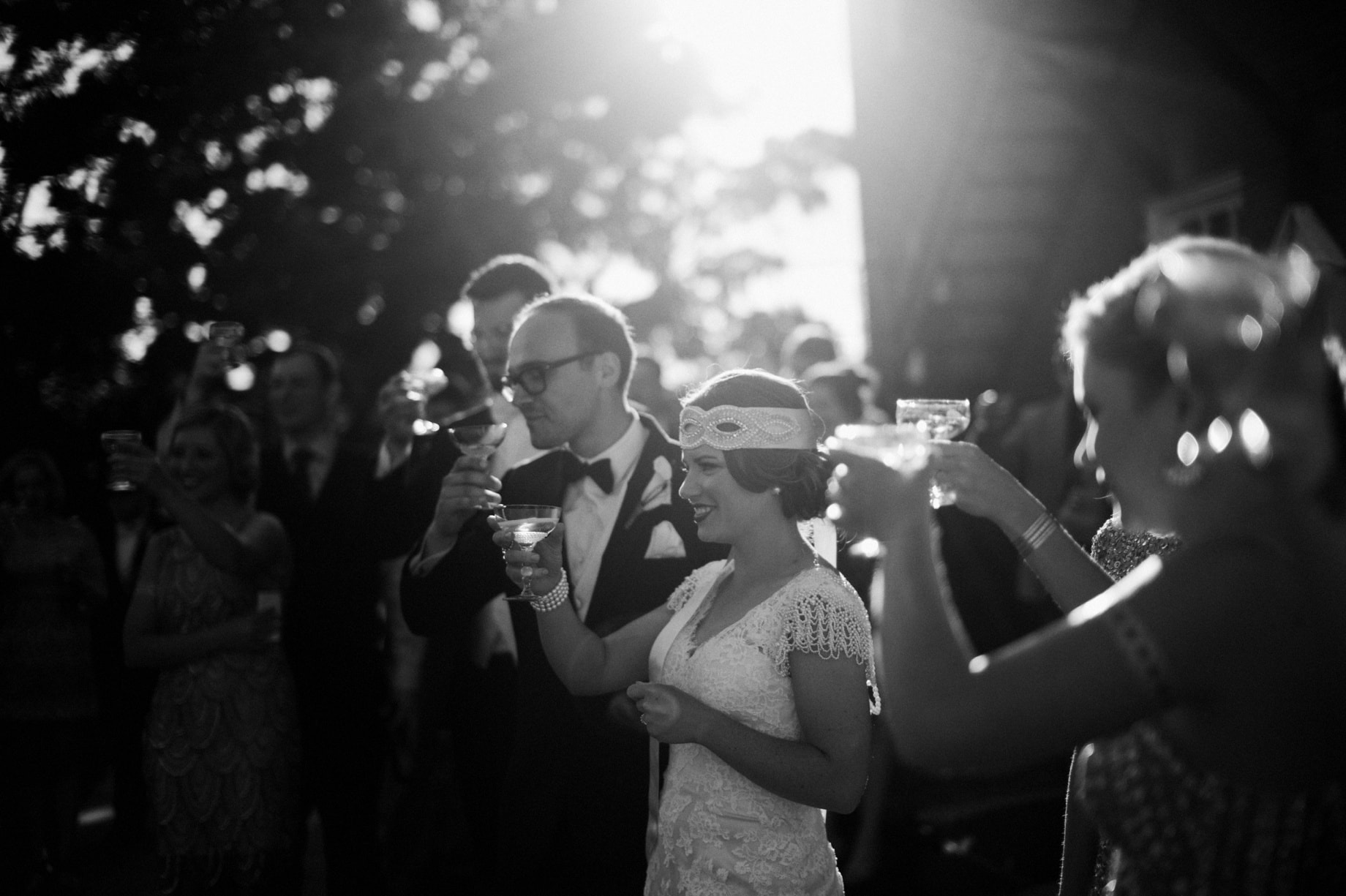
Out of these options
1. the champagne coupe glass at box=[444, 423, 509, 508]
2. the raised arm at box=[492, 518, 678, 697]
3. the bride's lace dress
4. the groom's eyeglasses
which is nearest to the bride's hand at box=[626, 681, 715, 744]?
the bride's lace dress

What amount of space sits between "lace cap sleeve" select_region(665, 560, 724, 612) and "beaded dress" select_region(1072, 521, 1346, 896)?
4.82 feet

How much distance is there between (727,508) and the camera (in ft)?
10.2

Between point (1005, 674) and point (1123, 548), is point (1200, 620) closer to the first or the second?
point (1005, 674)

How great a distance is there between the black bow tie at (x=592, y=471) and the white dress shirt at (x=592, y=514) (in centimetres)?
2

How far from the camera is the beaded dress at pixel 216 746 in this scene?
4.59 m

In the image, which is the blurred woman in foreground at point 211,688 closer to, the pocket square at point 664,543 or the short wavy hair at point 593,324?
the short wavy hair at point 593,324

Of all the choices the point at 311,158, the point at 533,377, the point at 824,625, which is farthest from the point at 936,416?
the point at 311,158

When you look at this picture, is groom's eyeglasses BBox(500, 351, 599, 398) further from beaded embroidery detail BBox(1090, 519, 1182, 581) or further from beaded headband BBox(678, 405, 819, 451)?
beaded embroidery detail BBox(1090, 519, 1182, 581)

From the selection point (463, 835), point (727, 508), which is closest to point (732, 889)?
point (727, 508)

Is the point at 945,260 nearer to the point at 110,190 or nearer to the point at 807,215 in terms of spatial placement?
the point at 807,215

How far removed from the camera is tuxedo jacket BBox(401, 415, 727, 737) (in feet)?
12.1

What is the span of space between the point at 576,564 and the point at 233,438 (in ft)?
6.97

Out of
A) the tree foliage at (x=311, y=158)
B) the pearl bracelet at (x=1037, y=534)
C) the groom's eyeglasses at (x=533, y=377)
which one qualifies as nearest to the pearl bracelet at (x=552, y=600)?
the groom's eyeglasses at (x=533, y=377)

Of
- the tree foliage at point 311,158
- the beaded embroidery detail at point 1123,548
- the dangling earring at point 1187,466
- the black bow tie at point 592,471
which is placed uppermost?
the tree foliage at point 311,158
